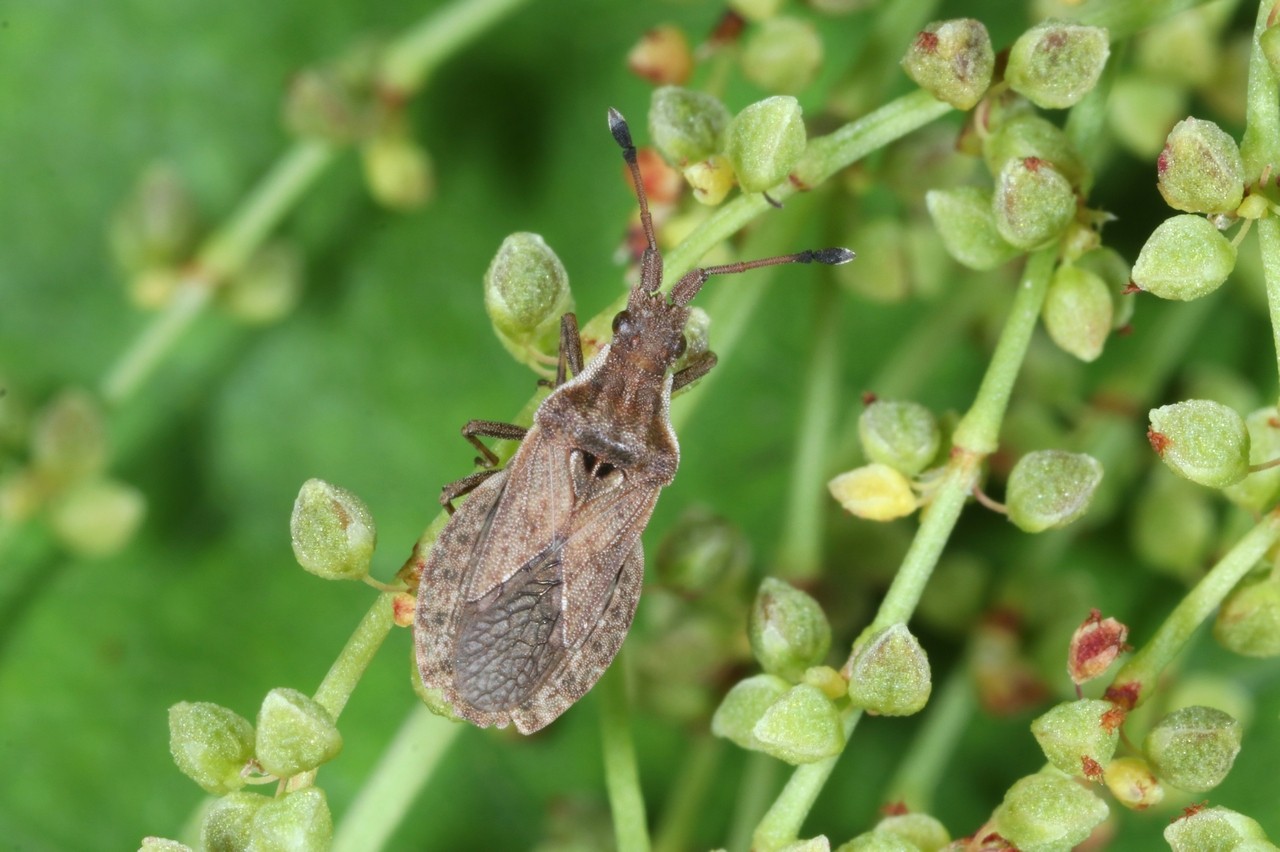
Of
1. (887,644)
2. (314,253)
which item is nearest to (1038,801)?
(887,644)

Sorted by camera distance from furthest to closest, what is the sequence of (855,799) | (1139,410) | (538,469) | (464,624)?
1. (855,799)
2. (1139,410)
3. (538,469)
4. (464,624)

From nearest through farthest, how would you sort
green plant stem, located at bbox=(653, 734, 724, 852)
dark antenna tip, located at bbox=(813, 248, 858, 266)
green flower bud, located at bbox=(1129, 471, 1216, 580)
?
1. dark antenna tip, located at bbox=(813, 248, 858, 266)
2. green plant stem, located at bbox=(653, 734, 724, 852)
3. green flower bud, located at bbox=(1129, 471, 1216, 580)

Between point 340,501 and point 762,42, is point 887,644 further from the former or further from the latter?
point 762,42

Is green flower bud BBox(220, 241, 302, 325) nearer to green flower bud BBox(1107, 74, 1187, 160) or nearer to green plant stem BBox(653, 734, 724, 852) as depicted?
green plant stem BBox(653, 734, 724, 852)

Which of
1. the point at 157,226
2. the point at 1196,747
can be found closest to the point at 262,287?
the point at 157,226

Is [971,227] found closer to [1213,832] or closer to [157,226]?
[1213,832]

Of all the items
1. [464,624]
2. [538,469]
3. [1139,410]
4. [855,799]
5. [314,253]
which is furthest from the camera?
[314,253]

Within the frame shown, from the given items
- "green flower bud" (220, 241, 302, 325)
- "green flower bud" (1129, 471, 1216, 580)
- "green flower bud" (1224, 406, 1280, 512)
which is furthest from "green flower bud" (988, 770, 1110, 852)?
"green flower bud" (220, 241, 302, 325)

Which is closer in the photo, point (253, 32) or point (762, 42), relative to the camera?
point (762, 42)
